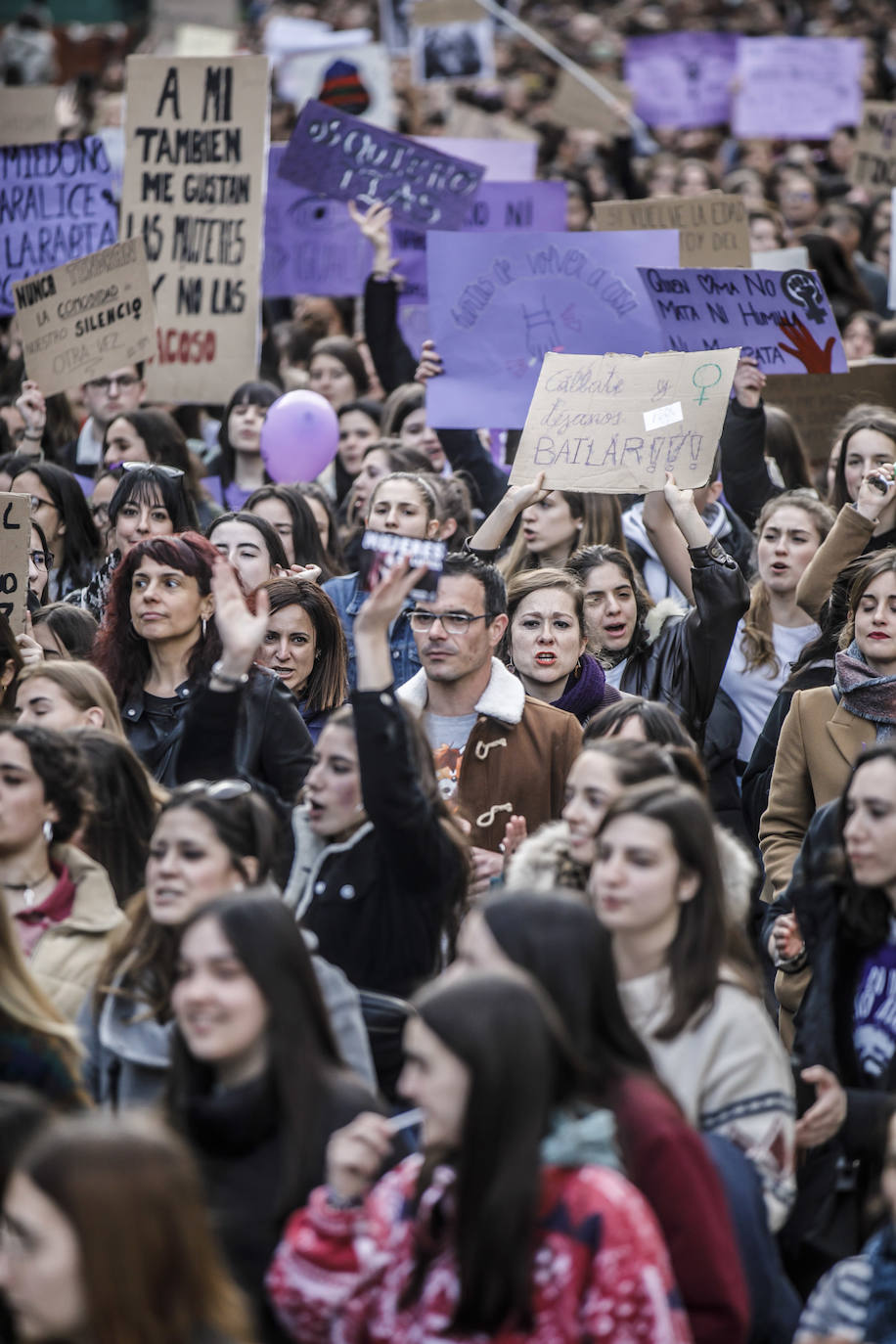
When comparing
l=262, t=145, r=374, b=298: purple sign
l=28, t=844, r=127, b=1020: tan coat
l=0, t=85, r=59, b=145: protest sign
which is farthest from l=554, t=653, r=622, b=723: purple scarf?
l=0, t=85, r=59, b=145: protest sign

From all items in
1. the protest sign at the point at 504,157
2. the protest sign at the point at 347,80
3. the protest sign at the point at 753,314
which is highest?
the protest sign at the point at 347,80

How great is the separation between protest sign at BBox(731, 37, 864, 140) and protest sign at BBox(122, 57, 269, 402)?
656cm

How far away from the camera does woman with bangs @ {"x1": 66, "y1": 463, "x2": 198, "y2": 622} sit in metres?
6.42

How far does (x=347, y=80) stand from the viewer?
12898 millimetres

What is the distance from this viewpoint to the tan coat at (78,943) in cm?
396

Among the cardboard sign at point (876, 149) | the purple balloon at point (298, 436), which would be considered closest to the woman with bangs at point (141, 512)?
the purple balloon at point (298, 436)

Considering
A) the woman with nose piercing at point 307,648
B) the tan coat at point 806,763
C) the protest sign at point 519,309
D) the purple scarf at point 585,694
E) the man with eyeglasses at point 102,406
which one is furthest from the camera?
the man with eyeglasses at point 102,406

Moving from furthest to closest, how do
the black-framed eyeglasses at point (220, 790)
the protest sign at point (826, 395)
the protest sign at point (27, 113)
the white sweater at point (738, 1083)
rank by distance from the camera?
1. the protest sign at point (27, 113)
2. the protest sign at point (826, 395)
3. the black-framed eyeglasses at point (220, 790)
4. the white sweater at point (738, 1083)

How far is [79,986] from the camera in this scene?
397 cm

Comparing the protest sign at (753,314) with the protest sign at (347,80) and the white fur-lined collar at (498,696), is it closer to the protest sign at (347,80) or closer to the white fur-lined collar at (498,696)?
the white fur-lined collar at (498,696)

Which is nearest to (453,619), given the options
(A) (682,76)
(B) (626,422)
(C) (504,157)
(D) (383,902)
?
(D) (383,902)

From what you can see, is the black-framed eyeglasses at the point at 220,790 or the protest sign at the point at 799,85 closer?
the black-framed eyeglasses at the point at 220,790

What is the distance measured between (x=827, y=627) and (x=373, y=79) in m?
9.11

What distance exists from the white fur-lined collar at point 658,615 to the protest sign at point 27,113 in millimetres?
6009
